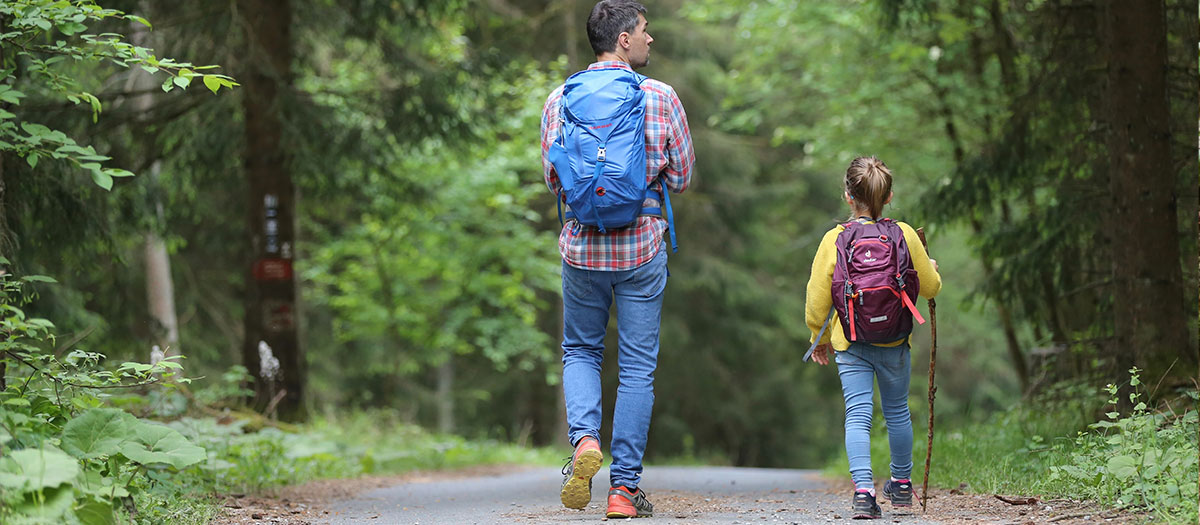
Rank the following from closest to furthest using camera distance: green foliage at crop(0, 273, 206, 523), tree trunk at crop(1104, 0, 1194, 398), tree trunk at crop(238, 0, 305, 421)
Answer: green foliage at crop(0, 273, 206, 523), tree trunk at crop(1104, 0, 1194, 398), tree trunk at crop(238, 0, 305, 421)

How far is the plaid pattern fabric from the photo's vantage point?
182 inches

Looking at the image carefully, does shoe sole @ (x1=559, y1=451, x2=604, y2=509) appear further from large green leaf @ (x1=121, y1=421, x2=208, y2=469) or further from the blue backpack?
large green leaf @ (x1=121, y1=421, x2=208, y2=469)

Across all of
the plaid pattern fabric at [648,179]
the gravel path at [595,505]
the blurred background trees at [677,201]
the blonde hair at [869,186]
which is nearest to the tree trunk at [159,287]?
the blurred background trees at [677,201]

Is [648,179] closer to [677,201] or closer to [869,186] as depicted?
[869,186]

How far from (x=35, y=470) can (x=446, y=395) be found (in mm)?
18802

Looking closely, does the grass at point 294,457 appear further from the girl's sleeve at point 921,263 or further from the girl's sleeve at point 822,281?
the girl's sleeve at point 921,263

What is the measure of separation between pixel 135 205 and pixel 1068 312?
7.38 m

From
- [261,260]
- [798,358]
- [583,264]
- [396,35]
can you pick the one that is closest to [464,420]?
[798,358]

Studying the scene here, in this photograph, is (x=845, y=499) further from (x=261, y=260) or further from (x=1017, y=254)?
(x=261, y=260)

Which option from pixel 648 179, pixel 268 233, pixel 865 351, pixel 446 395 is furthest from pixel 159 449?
pixel 446 395

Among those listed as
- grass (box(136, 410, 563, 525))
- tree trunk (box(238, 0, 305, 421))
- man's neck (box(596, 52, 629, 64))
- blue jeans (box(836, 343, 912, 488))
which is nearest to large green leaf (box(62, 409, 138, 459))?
grass (box(136, 410, 563, 525))

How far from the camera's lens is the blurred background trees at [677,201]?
646 cm

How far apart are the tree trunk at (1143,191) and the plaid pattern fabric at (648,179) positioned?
2661mm

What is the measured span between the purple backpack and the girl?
0.02 meters
